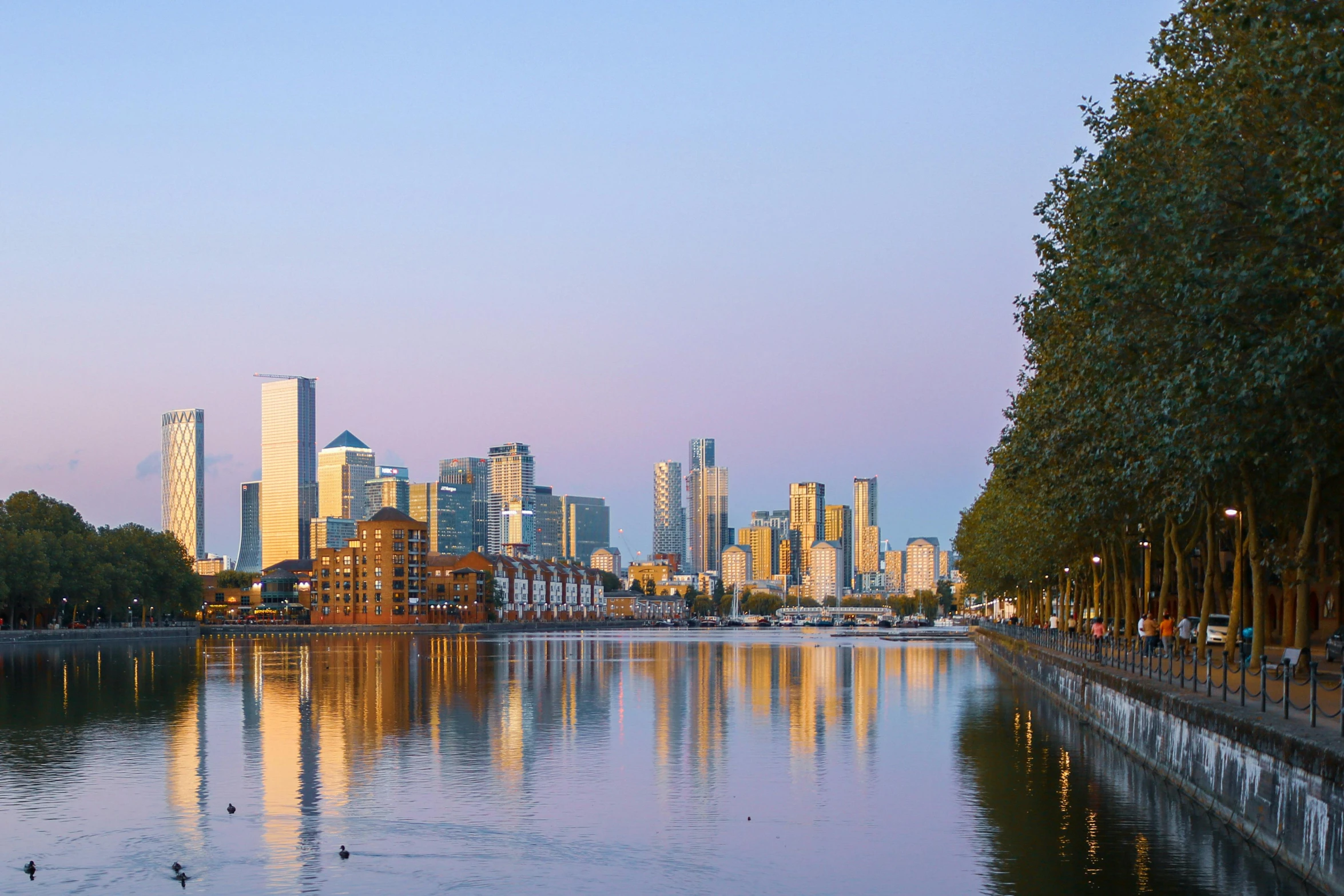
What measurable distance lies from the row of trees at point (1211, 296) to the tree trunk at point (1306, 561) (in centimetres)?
10

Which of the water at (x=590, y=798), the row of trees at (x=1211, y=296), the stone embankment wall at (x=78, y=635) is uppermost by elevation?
the row of trees at (x=1211, y=296)

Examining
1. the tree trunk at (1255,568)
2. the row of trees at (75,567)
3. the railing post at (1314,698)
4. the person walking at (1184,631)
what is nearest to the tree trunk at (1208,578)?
the person walking at (1184,631)

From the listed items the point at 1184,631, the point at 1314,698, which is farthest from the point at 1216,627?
the point at 1314,698

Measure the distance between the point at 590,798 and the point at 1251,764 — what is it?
1497cm

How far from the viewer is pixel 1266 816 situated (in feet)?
82.2

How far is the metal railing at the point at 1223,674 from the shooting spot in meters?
27.2

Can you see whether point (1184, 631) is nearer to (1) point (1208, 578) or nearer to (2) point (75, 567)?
(1) point (1208, 578)

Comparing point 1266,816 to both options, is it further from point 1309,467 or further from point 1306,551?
point 1306,551

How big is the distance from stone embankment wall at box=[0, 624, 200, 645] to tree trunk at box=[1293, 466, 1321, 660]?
137700mm

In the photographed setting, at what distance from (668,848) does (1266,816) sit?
1094 centimetres

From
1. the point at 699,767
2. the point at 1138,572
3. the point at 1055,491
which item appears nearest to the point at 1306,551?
the point at 1055,491

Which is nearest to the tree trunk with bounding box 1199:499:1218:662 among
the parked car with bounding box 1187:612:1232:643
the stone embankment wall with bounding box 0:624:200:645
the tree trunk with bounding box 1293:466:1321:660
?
the parked car with bounding box 1187:612:1232:643

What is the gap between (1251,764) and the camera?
2595 cm

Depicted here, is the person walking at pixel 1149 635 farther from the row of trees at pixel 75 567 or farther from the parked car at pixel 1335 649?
the row of trees at pixel 75 567
